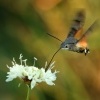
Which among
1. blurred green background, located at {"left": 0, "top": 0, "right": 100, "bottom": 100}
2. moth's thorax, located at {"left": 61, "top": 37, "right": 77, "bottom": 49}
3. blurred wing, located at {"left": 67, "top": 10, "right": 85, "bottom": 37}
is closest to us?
moth's thorax, located at {"left": 61, "top": 37, "right": 77, "bottom": 49}

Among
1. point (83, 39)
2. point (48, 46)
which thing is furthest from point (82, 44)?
point (48, 46)

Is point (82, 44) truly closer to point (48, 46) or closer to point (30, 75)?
point (30, 75)

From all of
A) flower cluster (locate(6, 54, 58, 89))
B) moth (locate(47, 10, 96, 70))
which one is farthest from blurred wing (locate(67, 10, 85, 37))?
flower cluster (locate(6, 54, 58, 89))

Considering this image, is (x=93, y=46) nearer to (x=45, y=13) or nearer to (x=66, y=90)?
(x=66, y=90)

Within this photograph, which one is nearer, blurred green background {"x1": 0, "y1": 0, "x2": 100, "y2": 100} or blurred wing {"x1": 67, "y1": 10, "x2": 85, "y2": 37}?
blurred wing {"x1": 67, "y1": 10, "x2": 85, "y2": 37}

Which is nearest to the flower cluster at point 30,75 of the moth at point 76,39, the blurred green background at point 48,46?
the moth at point 76,39

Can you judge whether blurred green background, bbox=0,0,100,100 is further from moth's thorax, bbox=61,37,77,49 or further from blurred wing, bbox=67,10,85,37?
moth's thorax, bbox=61,37,77,49
